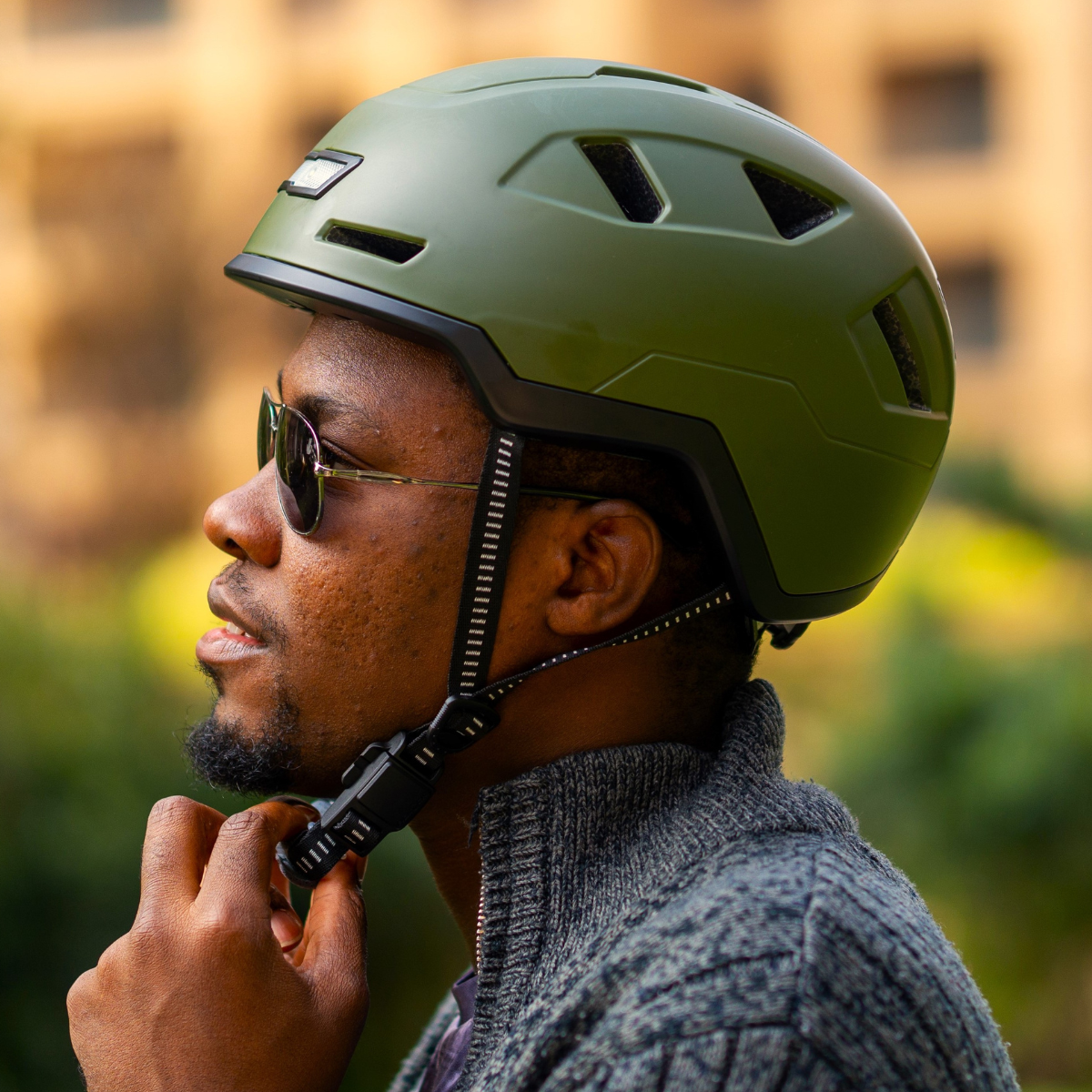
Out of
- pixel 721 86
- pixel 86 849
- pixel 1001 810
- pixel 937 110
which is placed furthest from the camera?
pixel 937 110

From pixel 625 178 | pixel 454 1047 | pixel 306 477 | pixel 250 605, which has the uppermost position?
pixel 625 178

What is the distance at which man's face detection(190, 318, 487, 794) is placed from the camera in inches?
91.2

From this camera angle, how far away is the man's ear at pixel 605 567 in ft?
7.75

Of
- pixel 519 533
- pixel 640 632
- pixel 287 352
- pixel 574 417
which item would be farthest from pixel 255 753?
pixel 287 352

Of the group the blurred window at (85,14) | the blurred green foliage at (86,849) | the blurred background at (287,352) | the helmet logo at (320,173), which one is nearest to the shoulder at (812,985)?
the helmet logo at (320,173)

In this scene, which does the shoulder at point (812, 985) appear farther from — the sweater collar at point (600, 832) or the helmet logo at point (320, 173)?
the helmet logo at point (320, 173)

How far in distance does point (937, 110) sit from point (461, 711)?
30.8m

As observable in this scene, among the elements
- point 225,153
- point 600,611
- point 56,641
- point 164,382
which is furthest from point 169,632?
point 225,153

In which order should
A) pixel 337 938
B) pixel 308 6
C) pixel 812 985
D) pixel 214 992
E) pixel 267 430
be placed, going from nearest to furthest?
pixel 812 985
pixel 214 992
pixel 337 938
pixel 267 430
pixel 308 6

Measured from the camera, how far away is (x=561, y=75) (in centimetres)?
251

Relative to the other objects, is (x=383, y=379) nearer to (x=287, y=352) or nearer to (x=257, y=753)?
(x=257, y=753)

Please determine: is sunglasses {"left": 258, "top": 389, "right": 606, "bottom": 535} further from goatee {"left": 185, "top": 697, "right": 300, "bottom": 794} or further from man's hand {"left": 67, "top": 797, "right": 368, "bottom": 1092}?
man's hand {"left": 67, "top": 797, "right": 368, "bottom": 1092}

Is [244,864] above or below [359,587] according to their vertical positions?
below

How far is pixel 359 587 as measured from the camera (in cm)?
232
